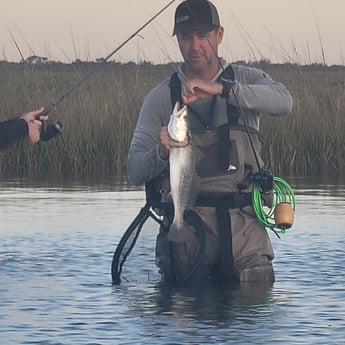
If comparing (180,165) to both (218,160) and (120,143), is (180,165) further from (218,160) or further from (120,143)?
(120,143)

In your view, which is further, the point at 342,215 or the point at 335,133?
the point at 335,133

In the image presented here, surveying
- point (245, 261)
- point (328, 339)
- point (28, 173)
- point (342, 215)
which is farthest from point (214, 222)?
point (28, 173)

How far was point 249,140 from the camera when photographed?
8.29 m

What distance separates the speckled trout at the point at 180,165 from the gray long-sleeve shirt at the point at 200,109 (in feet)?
0.98

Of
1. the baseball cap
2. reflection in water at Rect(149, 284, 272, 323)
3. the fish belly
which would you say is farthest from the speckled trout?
the baseball cap

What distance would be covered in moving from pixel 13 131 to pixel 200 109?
1.44 metres

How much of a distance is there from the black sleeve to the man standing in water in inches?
39.6

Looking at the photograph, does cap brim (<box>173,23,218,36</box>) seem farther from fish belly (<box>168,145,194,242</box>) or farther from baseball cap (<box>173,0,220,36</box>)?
fish belly (<box>168,145,194,242</box>)

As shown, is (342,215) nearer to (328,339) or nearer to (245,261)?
(245,261)

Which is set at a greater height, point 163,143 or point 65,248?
point 163,143

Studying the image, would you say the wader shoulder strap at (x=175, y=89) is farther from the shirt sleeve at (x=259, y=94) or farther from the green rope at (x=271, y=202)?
the green rope at (x=271, y=202)

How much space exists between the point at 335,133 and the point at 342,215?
4.73 metres

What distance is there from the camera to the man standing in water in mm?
8227

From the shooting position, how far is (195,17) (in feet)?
27.5
